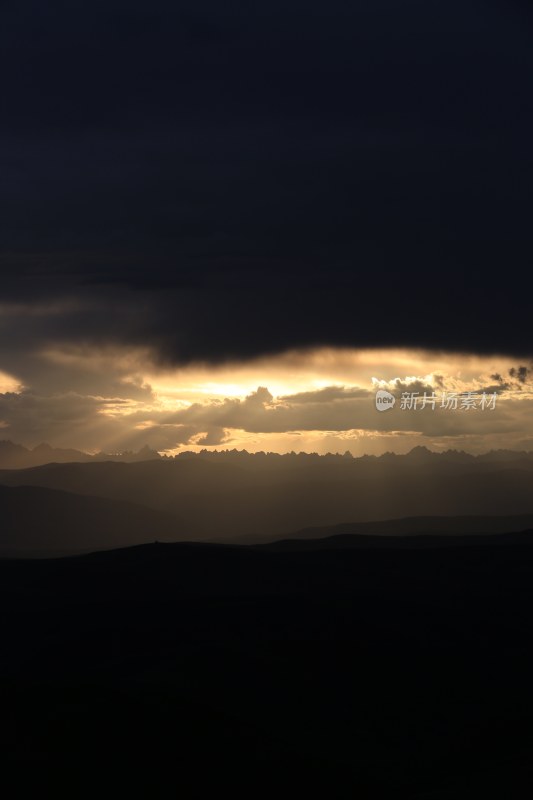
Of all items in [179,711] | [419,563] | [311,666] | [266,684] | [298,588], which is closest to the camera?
[179,711]

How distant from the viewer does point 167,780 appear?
146ft

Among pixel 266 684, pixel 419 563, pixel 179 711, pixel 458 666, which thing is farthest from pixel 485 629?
pixel 179 711

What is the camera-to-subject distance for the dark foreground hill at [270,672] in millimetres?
46406

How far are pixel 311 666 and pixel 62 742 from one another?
3707 cm

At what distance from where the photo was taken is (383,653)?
8481 centimetres

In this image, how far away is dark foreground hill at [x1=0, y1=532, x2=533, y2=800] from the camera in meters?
46.4

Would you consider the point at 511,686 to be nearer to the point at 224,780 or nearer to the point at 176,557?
the point at 224,780

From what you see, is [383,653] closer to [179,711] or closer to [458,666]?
[458,666]

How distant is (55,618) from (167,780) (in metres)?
62.1

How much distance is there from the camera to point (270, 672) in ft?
259

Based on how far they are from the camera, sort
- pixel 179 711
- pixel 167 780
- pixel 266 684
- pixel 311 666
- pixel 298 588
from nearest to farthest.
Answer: pixel 167 780
pixel 179 711
pixel 266 684
pixel 311 666
pixel 298 588

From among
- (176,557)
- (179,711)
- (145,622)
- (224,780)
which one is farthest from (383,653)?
(176,557)

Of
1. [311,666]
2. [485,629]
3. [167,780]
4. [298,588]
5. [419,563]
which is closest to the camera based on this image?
[167,780]

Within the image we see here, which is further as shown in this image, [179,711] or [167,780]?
[179,711]
